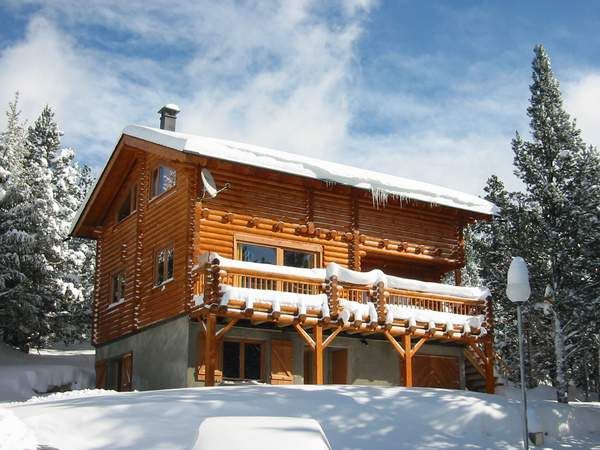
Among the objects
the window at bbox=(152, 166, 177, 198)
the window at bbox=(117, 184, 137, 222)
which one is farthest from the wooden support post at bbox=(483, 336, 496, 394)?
the window at bbox=(117, 184, 137, 222)

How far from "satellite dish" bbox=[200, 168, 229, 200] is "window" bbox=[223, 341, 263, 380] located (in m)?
4.11

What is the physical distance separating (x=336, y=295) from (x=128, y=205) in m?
9.91

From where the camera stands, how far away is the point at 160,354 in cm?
2247

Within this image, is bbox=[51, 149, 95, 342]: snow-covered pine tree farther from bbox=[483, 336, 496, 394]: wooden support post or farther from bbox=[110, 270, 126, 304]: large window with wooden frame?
bbox=[483, 336, 496, 394]: wooden support post

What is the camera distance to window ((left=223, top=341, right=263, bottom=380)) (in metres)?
21.7

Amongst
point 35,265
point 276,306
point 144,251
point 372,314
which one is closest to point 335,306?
point 372,314

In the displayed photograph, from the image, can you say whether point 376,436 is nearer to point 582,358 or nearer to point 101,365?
point 101,365

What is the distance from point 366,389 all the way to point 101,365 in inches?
506

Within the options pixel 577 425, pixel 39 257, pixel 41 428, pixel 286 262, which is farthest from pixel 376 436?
pixel 39 257

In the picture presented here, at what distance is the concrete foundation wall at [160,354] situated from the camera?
21.1 metres

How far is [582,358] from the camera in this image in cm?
3744

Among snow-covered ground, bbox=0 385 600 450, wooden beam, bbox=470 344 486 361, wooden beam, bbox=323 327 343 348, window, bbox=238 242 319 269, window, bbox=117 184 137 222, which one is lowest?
snow-covered ground, bbox=0 385 600 450

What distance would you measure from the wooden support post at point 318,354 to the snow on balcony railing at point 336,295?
405mm

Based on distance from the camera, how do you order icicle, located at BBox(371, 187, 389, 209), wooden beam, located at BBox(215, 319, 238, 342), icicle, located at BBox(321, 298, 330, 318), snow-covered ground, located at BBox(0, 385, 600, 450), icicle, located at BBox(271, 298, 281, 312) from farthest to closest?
icicle, located at BBox(371, 187, 389, 209), icicle, located at BBox(321, 298, 330, 318), icicle, located at BBox(271, 298, 281, 312), wooden beam, located at BBox(215, 319, 238, 342), snow-covered ground, located at BBox(0, 385, 600, 450)
